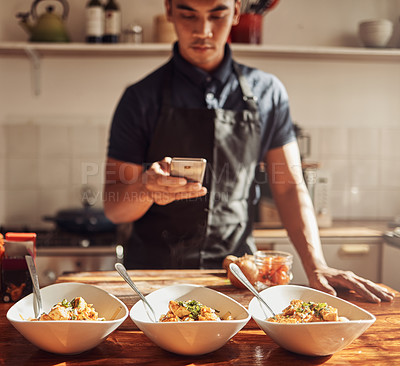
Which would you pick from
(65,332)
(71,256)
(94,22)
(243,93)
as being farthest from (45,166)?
(65,332)

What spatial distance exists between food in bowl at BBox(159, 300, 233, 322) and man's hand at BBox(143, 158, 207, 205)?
49cm

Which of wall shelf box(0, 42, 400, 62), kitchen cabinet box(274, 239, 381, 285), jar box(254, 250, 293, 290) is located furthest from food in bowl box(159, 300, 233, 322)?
wall shelf box(0, 42, 400, 62)

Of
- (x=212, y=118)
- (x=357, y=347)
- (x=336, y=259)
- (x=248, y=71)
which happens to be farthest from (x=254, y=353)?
(x=336, y=259)

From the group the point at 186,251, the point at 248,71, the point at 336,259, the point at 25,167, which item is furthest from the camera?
the point at 25,167

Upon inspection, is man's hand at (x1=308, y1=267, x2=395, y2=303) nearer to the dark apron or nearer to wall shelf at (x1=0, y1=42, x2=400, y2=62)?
the dark apron

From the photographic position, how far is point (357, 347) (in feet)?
2.99

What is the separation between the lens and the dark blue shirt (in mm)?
1780

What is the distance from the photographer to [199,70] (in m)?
1.79

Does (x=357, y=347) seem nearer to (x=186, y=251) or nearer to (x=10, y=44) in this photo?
(x=186, y=251)

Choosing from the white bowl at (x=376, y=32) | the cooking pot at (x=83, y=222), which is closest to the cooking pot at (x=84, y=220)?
the cooking pot at (x=83, y=222)

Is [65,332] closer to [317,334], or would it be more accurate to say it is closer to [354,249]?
[317,334]

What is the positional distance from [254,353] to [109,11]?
2141 millimetres

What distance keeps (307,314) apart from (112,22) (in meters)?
2.07

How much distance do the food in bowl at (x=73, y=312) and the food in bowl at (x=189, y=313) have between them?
0.42 ft
